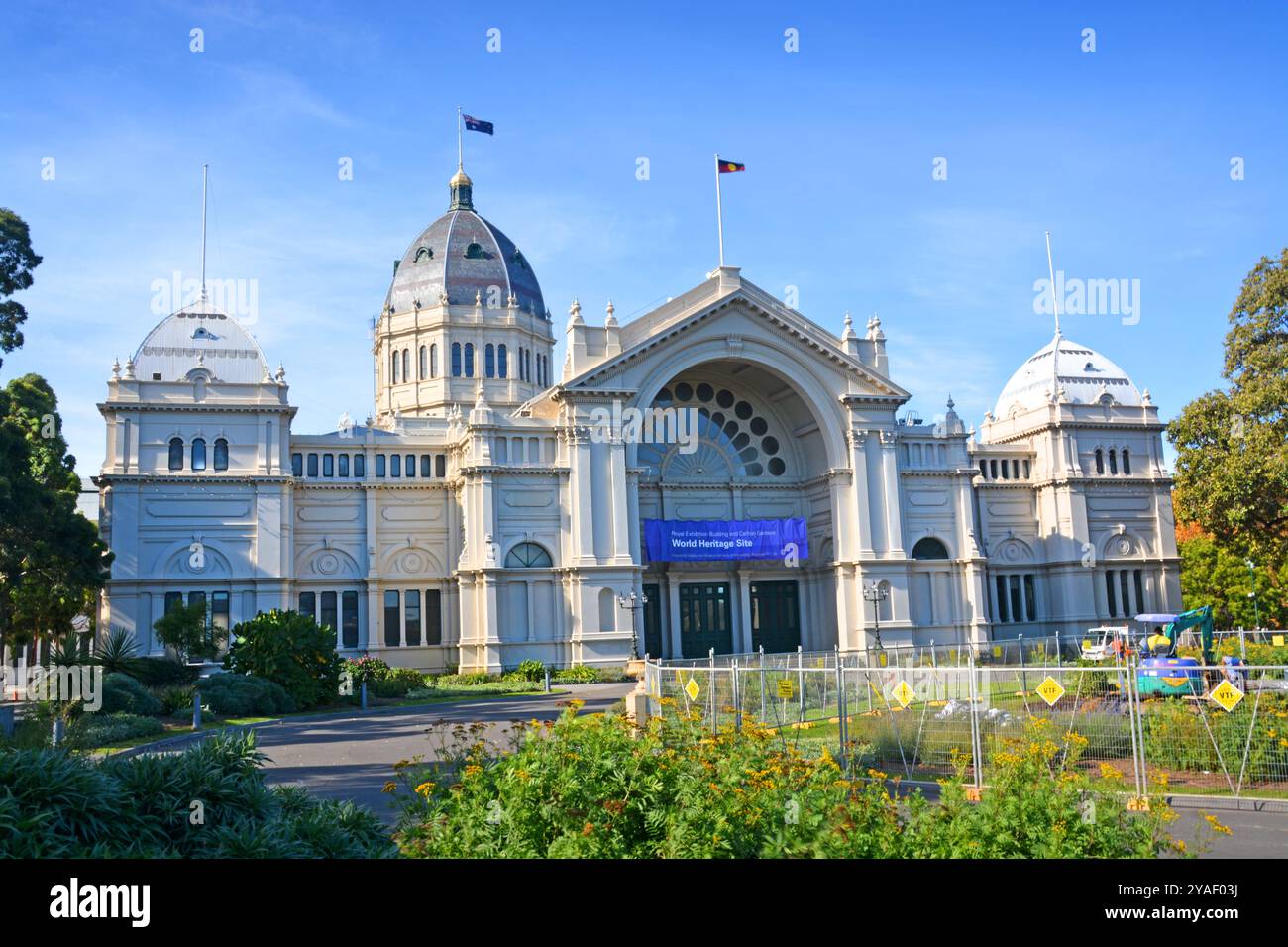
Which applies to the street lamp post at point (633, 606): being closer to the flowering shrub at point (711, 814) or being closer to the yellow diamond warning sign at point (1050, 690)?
the yellow diamond warning sign at point (1050, 690)

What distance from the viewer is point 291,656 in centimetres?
3725

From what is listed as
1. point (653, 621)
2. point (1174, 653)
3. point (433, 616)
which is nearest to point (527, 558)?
point (433, 616)

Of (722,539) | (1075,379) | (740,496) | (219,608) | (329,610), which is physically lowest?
(329,610)

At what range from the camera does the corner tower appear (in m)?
64.1

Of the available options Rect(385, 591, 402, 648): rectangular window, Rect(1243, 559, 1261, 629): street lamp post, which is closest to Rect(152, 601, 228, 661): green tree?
Rect(385, 591, 402, 648): rectangular window

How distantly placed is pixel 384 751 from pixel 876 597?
99.2 ft

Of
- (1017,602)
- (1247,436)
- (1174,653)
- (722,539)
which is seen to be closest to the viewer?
(1174,653)

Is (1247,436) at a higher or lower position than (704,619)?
higher

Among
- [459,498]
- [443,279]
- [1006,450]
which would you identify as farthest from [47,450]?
[1006,450]

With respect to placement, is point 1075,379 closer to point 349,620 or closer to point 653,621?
point 653,621

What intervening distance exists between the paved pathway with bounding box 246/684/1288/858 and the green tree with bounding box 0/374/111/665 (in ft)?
42.5

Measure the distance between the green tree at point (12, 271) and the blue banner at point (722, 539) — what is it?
27214 millimetres

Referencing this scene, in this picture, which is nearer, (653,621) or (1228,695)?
(1228,695)

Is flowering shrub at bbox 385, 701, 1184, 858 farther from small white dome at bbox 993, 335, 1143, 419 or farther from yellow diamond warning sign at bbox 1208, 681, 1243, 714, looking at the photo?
small white dome at bbox 993, 335, 1143, 419
